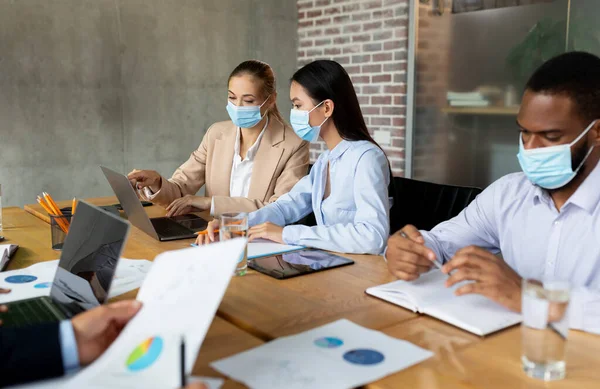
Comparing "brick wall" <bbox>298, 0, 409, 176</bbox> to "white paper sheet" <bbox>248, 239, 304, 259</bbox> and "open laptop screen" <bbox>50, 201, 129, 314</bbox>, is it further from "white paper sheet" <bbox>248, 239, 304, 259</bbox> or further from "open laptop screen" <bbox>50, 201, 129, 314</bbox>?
"open laptop screen" <bbox>50, 201, 129, 314</bbox>

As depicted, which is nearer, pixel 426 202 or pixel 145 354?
pixel 145 354

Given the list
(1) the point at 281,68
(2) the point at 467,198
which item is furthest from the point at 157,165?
(2) the point at 467,198

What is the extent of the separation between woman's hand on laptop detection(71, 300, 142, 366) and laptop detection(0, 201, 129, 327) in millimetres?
151

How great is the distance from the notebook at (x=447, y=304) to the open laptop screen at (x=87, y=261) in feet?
1.95

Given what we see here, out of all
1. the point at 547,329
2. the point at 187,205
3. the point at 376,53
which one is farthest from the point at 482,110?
the point at 547,329

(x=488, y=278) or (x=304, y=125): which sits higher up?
(x=304, y=125)

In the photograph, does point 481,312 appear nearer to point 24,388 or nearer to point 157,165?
point 24,388

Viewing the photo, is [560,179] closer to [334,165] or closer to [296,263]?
[296,263]

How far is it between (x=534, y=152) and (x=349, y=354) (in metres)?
0.75

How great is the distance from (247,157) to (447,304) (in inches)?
66.2

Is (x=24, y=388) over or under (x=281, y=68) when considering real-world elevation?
under

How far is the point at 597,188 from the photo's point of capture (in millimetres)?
1376

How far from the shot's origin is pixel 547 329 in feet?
2.98

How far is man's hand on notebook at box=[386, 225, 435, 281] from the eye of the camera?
1340 millimetres
